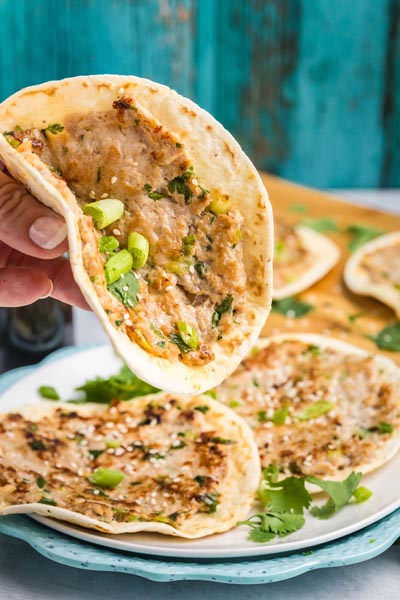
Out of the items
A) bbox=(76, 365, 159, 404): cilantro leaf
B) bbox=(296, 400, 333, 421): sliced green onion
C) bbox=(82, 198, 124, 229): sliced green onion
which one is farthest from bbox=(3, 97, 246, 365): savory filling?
bbox=(76, 365, 159, 404): cilantro leaf

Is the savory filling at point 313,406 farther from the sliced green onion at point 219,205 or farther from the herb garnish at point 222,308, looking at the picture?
the sliced green onion at point 219,205

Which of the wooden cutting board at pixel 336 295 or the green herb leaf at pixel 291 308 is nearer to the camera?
the wooden cutting board at pixel 336 295

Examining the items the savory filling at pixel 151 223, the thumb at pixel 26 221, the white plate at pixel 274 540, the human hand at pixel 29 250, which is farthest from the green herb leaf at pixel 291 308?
the thumb at pixel 26 221

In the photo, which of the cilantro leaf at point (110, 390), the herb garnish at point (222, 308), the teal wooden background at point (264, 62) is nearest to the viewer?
the herb garnish at point (222, 308)

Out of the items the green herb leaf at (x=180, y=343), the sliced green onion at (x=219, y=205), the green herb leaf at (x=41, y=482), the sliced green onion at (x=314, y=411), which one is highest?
the sliced green onion at (x=219, y=205)

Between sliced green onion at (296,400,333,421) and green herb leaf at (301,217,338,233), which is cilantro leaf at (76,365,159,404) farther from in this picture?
green herb leaf at (301,217,338,233)

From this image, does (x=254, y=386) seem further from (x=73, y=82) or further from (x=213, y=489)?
(x=73, y=82)

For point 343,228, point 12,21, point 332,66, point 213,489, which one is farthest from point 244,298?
point 332,66
